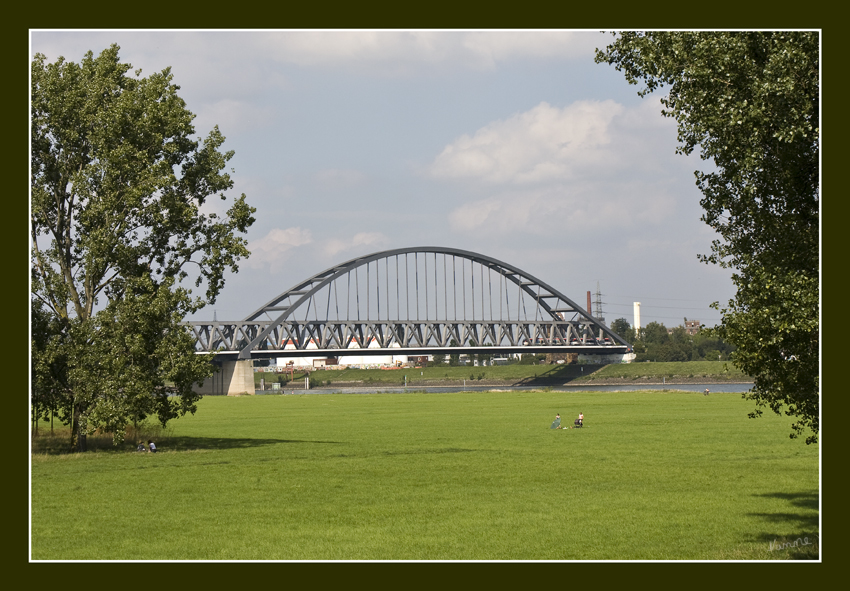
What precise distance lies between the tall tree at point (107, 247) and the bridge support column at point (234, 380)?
10392 cm

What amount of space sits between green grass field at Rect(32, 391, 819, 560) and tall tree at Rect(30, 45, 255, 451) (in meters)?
2.96

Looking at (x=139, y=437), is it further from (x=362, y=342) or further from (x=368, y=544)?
(x=362, y=342)

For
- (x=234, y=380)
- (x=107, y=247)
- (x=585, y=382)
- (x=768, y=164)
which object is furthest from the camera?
(x=585, y=382)

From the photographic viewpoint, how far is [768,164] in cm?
1672

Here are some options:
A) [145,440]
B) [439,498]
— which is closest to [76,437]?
[145,440]

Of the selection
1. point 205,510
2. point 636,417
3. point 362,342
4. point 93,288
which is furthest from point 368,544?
point 362,342

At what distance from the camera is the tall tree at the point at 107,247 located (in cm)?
3641

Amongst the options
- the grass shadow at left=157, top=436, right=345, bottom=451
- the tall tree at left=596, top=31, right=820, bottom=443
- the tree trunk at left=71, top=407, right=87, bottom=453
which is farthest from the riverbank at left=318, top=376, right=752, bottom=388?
the tall tree at left=596, top=31, right=820, bottom=443

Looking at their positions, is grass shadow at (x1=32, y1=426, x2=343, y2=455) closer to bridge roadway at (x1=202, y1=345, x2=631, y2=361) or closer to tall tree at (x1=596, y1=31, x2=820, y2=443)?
tall tree at (x1=596, y1=31, x2=820, y2=443)

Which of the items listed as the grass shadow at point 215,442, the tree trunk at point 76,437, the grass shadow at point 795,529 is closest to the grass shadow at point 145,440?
the grass shadow at point 215,442

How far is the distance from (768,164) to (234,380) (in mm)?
131692

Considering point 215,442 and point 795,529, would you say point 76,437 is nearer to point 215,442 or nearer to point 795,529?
point 215,442

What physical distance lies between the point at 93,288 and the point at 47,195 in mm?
4331

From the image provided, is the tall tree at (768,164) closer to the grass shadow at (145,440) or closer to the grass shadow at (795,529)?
the grass shadow at (795,529)
